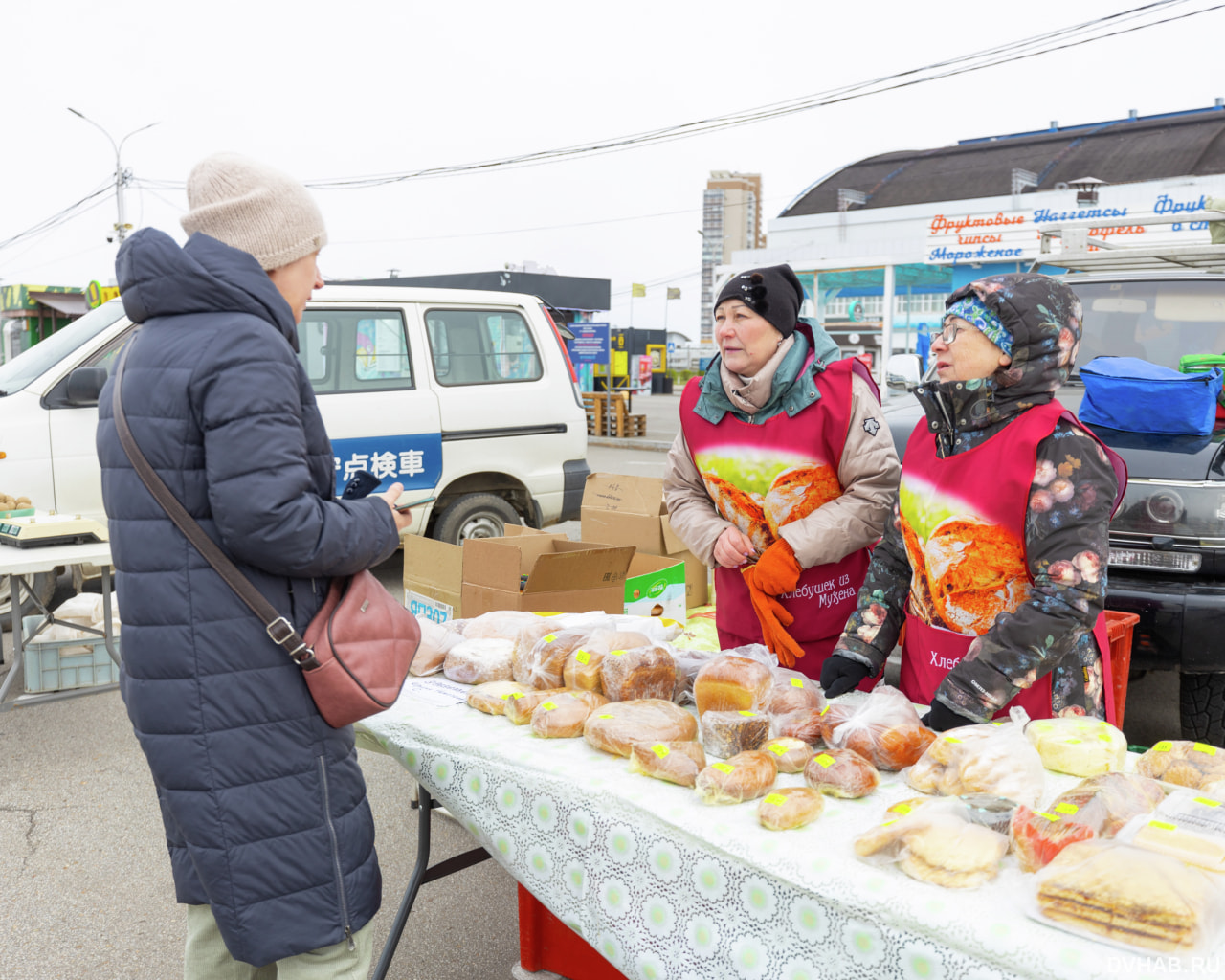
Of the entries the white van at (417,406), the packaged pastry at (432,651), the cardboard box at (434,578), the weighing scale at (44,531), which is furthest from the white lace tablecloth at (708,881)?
the white van at (417,406)

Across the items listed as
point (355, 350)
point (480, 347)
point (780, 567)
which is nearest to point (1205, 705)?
point (780, 567)

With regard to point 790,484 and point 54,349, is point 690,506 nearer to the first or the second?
point 790,484

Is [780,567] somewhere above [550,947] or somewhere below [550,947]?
above

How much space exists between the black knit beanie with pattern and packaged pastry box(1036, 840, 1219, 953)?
1732 millimetres

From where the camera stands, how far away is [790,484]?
2.77 m

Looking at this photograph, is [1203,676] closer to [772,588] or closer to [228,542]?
[772,588]

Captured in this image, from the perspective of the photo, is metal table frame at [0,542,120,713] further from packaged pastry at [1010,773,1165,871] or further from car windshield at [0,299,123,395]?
packaged pastry at [1010,773,1165,871]

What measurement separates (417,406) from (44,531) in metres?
2.79

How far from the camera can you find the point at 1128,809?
150cm

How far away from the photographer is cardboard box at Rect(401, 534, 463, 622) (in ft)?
12.4

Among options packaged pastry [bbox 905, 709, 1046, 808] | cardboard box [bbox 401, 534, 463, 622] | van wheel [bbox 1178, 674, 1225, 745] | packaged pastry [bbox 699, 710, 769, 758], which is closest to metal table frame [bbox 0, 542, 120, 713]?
cardboard box [bbox 401, 534, 463, 622]

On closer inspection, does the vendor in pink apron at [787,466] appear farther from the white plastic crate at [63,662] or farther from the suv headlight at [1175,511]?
the white plastic crate at [63,662]

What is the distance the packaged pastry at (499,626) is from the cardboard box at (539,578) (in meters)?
0.68

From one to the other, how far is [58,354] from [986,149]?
134 feet
